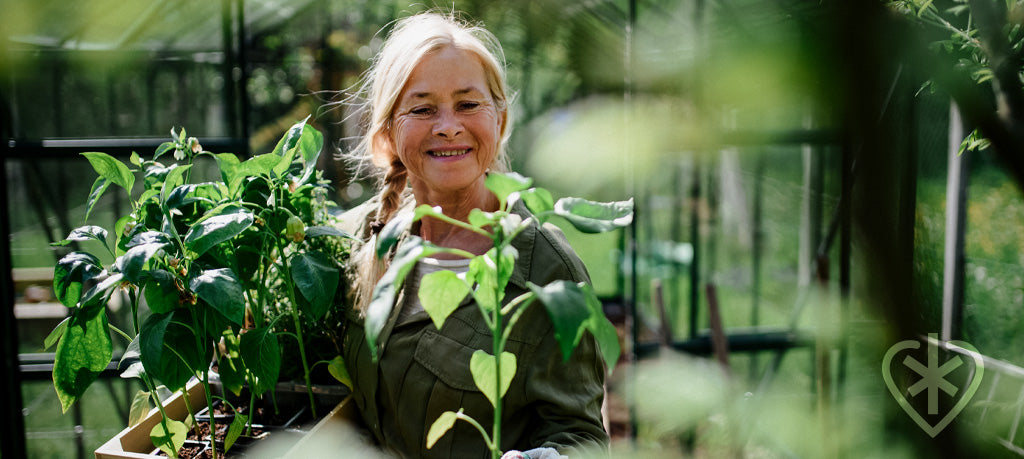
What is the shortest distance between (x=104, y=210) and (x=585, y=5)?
129 inches

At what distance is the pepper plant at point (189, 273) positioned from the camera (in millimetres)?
730

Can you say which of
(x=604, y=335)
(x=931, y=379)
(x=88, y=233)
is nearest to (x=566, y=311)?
(x=604, y=335)

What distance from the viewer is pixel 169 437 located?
0.82m

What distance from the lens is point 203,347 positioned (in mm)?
817

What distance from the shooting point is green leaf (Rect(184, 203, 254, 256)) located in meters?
0.71

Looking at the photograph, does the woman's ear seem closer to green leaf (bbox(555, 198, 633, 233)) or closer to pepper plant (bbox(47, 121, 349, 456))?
pepper plant (bbox(47, 121, 349, 456))

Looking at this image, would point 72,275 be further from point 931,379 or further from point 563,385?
point 931,379

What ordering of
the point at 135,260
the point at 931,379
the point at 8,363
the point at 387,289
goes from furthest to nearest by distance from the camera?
the point at 8,363, the point at 135,260, the point at 387,289, the point at 931,379

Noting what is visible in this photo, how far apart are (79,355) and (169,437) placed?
0.45 feet

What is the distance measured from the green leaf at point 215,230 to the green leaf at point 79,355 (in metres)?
0.17

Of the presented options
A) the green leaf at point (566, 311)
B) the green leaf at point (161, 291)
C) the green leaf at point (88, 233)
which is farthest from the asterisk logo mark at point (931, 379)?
the green leaf at point (88, 233)

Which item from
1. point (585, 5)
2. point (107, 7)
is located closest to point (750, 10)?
point (107, 7)

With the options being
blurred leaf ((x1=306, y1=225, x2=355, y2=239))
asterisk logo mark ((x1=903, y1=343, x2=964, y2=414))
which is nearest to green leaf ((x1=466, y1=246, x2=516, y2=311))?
asterisk logo mark ((x1=903, y1=343, x2=964, y2=414))

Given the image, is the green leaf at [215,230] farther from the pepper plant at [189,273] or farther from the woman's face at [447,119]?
the woman's face at [447,119]
